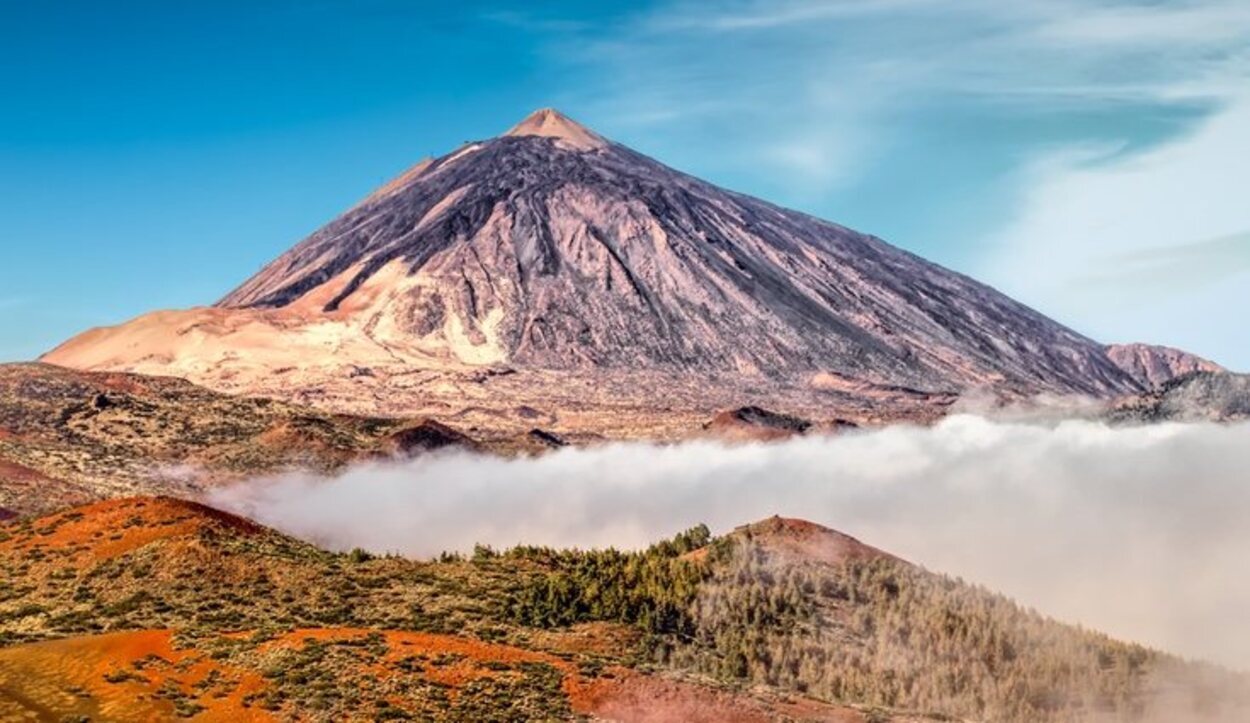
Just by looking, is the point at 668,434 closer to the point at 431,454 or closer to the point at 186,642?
the point at 431,454

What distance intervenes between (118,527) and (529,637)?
21123 millimetres

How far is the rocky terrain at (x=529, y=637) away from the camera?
133ft

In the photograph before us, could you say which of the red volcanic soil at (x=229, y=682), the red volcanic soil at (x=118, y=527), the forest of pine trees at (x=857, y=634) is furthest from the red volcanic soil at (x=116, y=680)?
the forest of pine trees at (x=857, y=634)

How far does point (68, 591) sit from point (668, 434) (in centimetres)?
14200

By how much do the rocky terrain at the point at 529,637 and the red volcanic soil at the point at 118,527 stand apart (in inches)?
5.3

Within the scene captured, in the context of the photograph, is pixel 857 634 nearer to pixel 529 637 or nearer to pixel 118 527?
pixel 529 637

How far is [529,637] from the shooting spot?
167 ft

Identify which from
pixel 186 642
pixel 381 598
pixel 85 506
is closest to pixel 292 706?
pixel 186 642

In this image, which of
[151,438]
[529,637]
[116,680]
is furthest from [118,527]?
[151,438]

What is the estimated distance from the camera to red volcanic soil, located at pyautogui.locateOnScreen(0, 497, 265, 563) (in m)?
56.3

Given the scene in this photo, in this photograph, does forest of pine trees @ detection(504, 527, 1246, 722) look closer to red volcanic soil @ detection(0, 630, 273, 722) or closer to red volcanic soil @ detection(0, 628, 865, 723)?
red volcanic soil @ detection(0, 628, 865, 723)

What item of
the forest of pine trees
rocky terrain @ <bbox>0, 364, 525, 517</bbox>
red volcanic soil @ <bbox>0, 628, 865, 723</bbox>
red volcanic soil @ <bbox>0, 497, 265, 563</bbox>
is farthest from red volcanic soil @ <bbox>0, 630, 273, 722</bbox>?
rocky terrain @ <bbox>0, 364, 525, 517</bbox>

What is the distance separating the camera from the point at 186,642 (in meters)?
42.8

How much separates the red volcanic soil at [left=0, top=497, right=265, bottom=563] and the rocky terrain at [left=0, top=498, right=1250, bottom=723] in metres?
0.13
